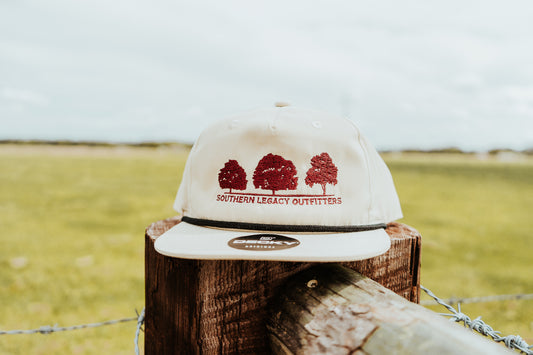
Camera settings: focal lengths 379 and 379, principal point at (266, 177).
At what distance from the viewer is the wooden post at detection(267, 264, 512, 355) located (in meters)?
0.66

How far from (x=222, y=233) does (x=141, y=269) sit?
4.54 meters

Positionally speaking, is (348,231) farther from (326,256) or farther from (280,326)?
(280,326)

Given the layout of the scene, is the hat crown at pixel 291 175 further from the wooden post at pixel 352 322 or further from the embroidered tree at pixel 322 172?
the wooden post at pixel 352 322

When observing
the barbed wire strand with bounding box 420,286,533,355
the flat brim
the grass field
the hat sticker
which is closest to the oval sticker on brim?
the flat brim

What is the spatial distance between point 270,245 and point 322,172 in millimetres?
337

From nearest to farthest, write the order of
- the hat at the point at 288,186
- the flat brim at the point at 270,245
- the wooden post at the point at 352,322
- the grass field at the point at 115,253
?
the wooden post at the point at 352,322
the flat brim at the point at 270,245
the hat at the point at 288,186
the grass field at the point at 115,253

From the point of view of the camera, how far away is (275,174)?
123 cm

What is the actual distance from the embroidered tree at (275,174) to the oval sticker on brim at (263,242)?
17 cm

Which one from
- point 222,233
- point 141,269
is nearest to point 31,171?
point 141,269

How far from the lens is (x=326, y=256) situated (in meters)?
0.97

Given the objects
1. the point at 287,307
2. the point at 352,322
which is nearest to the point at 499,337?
the point at 352,322

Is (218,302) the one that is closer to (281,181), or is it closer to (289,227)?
(289,227)

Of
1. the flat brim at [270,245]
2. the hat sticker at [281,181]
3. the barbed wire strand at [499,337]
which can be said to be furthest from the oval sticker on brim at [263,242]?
the barbed wire strand at [499,337]

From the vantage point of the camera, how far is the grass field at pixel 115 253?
146 inches
